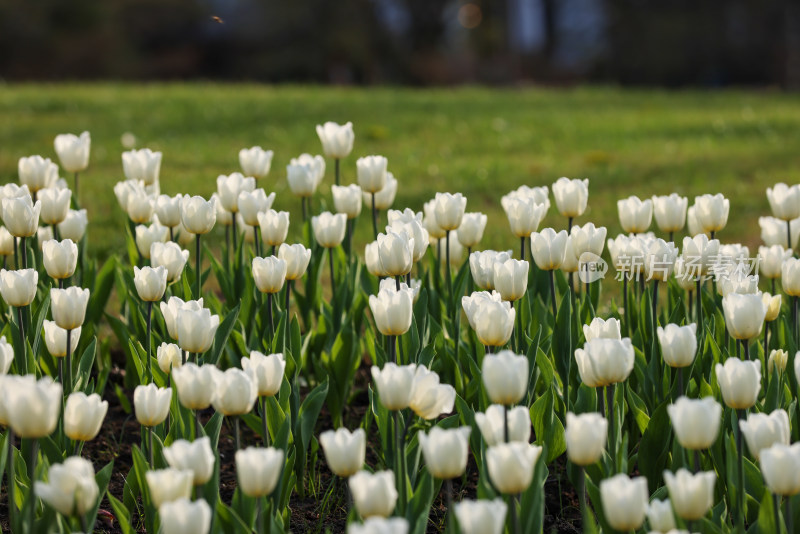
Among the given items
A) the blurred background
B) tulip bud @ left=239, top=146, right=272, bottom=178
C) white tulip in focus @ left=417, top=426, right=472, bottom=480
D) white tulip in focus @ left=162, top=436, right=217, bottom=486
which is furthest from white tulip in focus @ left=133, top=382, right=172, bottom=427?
the blurred background

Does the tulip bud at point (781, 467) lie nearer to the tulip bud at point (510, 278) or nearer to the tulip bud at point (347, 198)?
the tulip bud at point (510, 278)

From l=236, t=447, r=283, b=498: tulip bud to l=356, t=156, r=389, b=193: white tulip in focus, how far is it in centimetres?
169

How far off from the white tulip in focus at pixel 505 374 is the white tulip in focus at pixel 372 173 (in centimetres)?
153

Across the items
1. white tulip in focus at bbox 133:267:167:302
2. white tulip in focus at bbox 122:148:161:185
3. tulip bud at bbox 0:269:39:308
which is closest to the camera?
tulip bud at bbox 0:269:39:308

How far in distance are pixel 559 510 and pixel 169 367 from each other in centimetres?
114

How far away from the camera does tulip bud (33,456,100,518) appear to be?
1.78 metres

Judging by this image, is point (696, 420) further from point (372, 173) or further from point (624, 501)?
point (372, 173)

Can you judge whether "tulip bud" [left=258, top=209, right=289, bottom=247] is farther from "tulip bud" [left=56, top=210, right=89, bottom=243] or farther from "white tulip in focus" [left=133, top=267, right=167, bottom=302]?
"tulip bud" [left=56, top=210, right=89, bottom=243]

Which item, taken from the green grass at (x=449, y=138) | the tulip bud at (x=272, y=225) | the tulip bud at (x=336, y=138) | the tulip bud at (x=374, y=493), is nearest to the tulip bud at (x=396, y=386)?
the tulip bud at (x=374, y=493)

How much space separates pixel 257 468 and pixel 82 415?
0.44m

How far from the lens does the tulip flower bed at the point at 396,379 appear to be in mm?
1851

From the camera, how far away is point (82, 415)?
79.8 inches

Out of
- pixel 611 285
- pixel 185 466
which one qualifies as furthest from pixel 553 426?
pixel 611 285

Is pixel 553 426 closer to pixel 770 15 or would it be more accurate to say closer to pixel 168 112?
pixel 168 112
